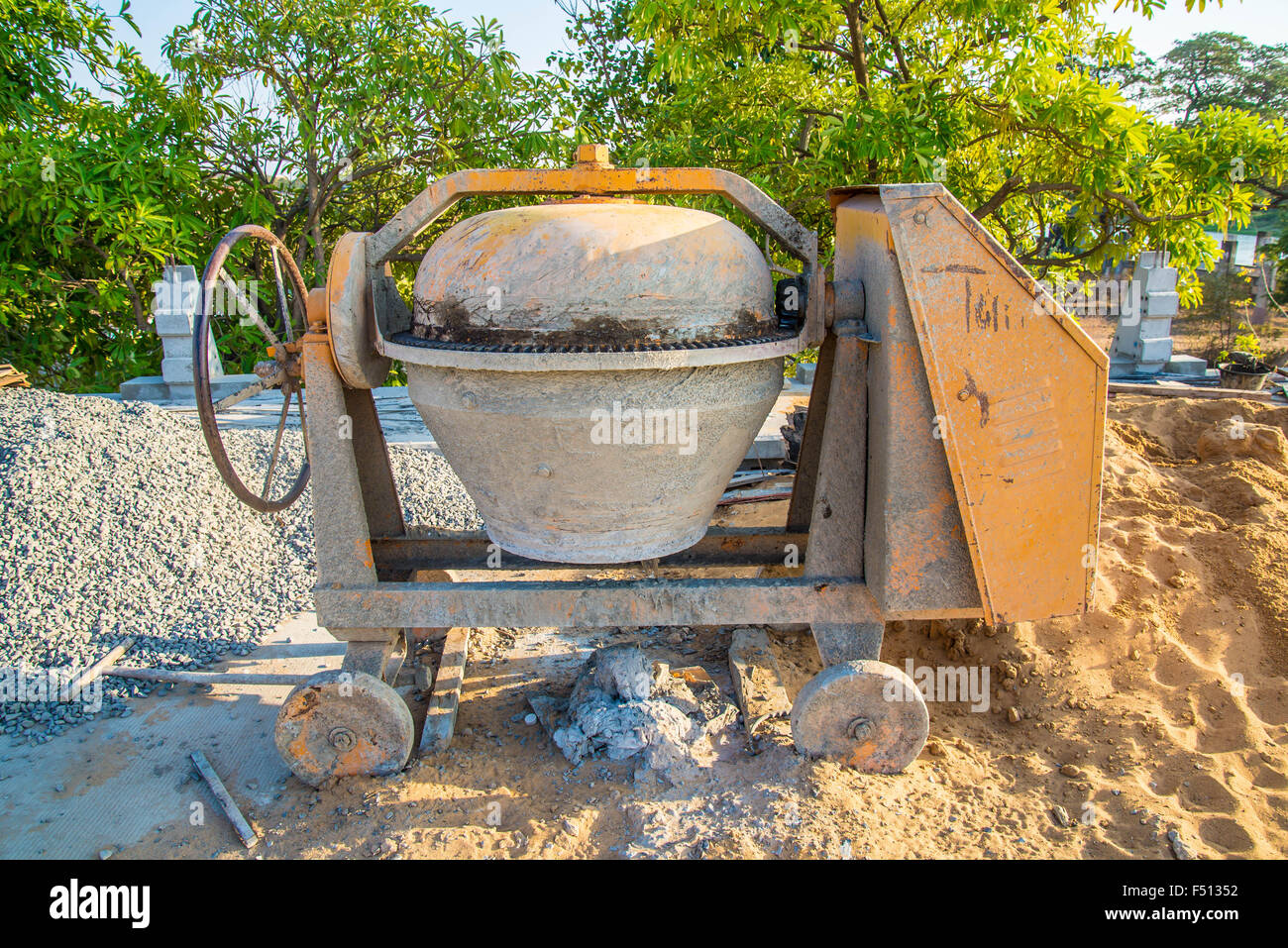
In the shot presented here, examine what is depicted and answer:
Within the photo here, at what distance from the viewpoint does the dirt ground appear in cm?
235

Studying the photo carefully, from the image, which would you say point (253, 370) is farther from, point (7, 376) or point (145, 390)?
point (145, 390)

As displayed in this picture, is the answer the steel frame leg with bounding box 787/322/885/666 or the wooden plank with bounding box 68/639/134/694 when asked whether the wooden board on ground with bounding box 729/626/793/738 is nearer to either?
the steel frame leg with bounding box 787/322/885/666

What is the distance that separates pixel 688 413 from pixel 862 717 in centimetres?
108

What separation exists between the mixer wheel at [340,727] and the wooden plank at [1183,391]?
679 centimetres

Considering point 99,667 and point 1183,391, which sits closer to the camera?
point 99,667

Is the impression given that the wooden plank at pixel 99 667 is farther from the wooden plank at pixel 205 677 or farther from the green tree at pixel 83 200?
the green tree at pixel 83 200

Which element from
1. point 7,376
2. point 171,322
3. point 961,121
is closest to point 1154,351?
point 961,121

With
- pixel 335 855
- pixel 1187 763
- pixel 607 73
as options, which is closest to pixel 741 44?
pixel 1187 763

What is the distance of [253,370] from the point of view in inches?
227

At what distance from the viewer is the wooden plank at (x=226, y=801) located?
2.38m

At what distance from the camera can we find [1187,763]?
2.62 m

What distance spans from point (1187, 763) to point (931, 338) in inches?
63.2

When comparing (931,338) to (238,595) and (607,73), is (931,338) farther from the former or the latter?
(607,73)

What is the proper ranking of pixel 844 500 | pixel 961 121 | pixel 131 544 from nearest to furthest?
pixel 844 500
pixel 131 544
pixel 961 121
